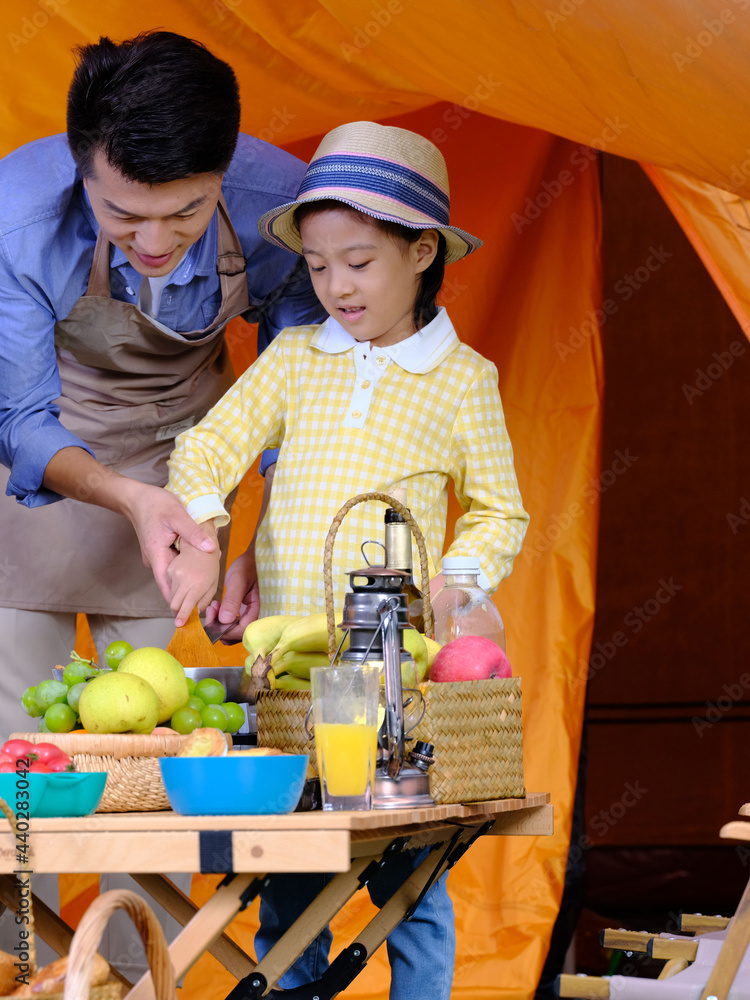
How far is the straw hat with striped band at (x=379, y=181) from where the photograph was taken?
1.58m

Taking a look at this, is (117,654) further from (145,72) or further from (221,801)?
(145,72)

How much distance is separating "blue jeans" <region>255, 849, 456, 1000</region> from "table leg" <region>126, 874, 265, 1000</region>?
0.52 metres

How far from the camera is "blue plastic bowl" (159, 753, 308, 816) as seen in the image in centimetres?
90

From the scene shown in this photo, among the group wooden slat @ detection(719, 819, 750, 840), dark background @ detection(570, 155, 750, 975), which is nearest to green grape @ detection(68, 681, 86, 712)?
wooden slat @ detection(719, 819, 750, 840)

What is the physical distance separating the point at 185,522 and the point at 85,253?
60 centimetres

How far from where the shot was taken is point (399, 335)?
1.69 m

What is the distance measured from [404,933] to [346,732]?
1.77 feet

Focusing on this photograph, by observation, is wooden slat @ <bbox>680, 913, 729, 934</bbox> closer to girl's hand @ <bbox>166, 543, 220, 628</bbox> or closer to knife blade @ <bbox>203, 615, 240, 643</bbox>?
knife blade @ <bbox>203, 615, 240, 643</bbox>

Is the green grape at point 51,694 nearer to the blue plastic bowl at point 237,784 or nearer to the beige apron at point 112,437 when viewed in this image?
the blue plastic bowl at point 237,784

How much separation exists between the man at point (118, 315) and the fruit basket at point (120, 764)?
14.4 inches

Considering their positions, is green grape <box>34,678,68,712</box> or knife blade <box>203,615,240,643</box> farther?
knife blade <box>203,615,240,643</box>

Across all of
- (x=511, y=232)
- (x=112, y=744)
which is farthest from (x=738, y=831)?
(x=511, y=232)

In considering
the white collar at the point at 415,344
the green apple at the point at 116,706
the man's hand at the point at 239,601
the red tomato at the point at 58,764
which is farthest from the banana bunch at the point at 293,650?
the white collar at the point at 415,344

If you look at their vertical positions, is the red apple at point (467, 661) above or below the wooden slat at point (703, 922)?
above
